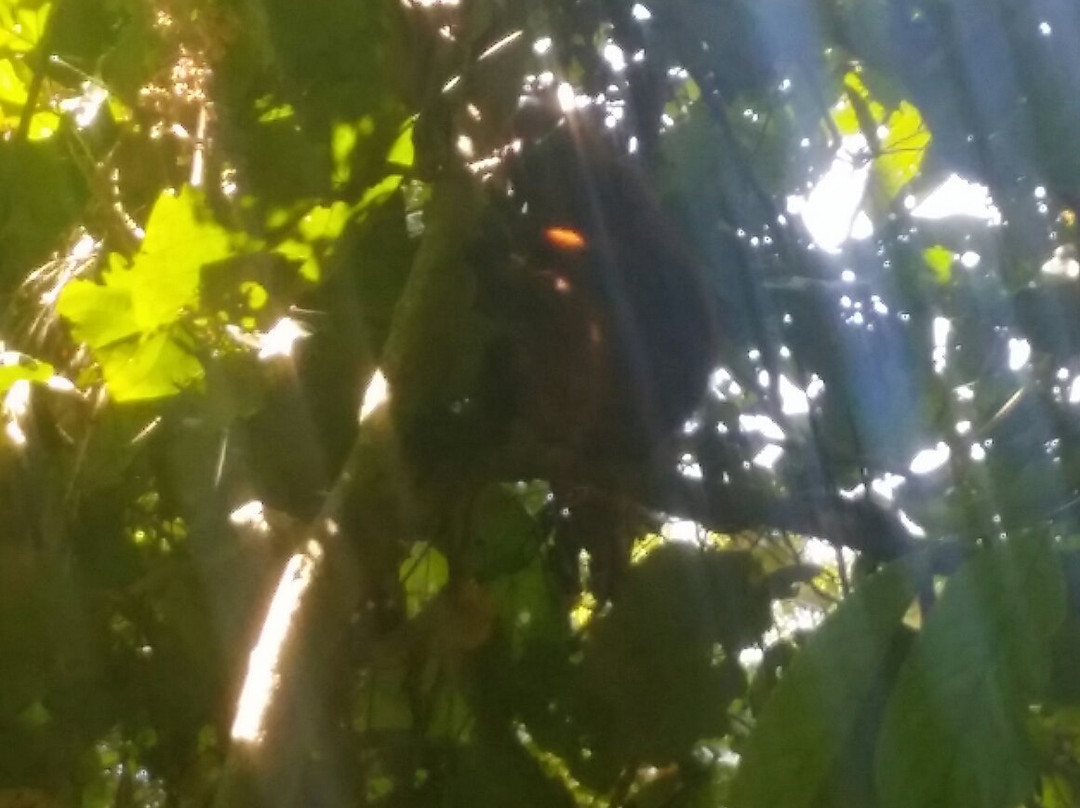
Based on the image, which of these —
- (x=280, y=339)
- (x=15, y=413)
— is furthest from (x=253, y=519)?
(x=15, y=413)

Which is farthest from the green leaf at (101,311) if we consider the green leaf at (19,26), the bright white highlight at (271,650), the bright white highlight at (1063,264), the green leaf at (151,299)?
the bright white highlight at (1063,264)

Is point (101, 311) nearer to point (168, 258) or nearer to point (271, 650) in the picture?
point (168, 258)

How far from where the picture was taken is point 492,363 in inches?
27.3

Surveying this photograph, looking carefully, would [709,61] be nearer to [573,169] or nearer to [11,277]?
[573,169]

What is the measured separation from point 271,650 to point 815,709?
0.16m

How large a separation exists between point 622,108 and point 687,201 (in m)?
0.07

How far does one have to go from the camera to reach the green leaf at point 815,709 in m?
0.35

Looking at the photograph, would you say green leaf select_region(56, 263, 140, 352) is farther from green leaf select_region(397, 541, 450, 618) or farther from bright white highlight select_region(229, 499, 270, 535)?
green leaf select_region(397, 541, 450, 618)

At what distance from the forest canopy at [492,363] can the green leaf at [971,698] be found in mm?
118

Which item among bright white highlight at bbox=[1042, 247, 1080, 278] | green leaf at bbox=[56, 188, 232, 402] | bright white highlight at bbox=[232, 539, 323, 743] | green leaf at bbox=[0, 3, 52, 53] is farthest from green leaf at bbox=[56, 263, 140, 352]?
bright white highlight at bbox=[1042, 247, 1080, 278]

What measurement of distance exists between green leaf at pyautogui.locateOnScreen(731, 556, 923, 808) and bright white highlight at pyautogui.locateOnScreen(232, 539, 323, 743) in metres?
0.14

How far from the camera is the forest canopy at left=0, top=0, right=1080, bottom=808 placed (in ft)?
1.76

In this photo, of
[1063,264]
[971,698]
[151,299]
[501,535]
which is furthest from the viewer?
[501,535]

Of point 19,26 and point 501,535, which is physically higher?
point 19,26
